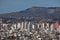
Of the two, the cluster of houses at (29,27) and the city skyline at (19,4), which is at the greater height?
the city skyline at (19,4)

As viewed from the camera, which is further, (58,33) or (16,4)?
(16,4)

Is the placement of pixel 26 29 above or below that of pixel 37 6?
below

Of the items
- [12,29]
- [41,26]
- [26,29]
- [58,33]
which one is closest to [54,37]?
[58,33]

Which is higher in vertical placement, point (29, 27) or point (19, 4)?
point (19, 4)

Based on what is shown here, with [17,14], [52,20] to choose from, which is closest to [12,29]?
[17,14]

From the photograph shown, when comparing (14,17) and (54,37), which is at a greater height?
(14,17)

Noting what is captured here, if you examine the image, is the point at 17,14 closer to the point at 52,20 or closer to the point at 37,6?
the point at 37,6

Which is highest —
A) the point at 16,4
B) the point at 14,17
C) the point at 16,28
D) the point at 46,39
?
the point at 16,4

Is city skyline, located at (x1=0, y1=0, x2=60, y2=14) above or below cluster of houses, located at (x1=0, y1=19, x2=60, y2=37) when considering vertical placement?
above

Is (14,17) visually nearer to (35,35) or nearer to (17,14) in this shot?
(17,14)
